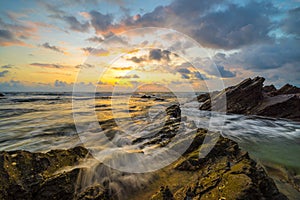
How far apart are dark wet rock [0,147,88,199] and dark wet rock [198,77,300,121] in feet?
47.3

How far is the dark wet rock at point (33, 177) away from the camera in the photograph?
251cm

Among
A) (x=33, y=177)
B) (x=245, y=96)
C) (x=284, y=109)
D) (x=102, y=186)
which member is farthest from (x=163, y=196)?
(x=245, y=96)

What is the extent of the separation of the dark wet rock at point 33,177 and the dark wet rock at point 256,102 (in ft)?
47.3

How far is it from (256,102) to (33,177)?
15696 mm

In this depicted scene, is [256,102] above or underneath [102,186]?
above

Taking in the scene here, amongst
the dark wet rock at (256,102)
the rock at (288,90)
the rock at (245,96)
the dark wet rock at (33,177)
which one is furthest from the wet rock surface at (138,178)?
the rock at (288,90)

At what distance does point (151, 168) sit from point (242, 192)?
2.18 m

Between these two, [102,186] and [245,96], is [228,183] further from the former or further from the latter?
[245,96]

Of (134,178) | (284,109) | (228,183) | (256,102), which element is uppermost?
(256,102)

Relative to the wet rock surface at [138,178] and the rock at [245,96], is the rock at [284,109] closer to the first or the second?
the rock at [245,96]

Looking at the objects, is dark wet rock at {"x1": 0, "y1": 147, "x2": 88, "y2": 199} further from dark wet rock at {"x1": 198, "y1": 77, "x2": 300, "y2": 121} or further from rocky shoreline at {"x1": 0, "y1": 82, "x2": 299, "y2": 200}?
dark wet rock at {"x1": 198, "y1": 77, "x2": 300, "y2": 121}

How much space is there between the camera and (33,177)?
109 inches

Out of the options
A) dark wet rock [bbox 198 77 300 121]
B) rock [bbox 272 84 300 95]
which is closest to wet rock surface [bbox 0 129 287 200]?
dark wet rock [bbox 198 77 300 121]

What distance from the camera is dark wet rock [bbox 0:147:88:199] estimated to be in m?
2.51
